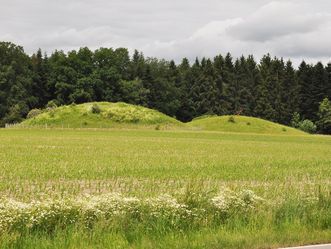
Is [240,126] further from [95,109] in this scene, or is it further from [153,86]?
[153,86]

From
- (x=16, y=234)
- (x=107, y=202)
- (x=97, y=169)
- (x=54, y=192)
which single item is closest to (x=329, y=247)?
(x=107, y=202)

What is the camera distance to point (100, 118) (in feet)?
323

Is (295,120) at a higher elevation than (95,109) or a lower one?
lower

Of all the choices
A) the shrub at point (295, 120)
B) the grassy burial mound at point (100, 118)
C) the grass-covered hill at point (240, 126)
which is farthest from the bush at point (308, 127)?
the grassy burial mound at point (100, 118)

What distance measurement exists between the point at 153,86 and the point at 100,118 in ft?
130

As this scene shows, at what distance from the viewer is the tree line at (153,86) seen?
128 m

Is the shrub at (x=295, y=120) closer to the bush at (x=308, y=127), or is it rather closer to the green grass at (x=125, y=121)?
the bush at (x=308, y=127)

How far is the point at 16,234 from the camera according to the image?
9.86m

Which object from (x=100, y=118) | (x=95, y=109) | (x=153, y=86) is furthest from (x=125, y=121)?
(x=153, y=86)

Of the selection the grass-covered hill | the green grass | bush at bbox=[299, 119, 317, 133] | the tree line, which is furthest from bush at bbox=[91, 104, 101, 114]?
bush at bbox=[299, 119, 317, 133]

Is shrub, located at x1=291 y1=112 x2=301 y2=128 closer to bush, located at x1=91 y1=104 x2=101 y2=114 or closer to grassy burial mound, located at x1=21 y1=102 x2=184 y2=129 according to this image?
grassy burial mound, located at x1=21 y1=102 x2=184 y2=129

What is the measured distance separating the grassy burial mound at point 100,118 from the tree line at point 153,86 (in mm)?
24852

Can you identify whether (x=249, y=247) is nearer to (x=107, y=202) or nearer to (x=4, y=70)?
(x=107, y=202)

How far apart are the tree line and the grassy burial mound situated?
81.5ft
